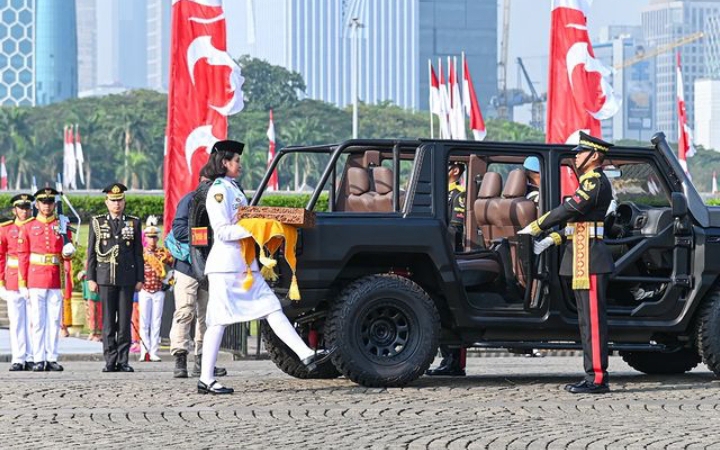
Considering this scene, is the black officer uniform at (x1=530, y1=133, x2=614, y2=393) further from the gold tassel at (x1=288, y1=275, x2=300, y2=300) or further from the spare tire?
the spare tire

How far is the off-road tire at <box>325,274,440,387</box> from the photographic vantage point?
1186 centimetres

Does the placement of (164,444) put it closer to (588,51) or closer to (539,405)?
(539,405)

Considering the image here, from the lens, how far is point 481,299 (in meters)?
12.6

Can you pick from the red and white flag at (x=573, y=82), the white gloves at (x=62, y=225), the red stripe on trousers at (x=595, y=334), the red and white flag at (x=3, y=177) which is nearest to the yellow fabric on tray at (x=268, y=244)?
the red stripe on trousers at (x=595, y=334)

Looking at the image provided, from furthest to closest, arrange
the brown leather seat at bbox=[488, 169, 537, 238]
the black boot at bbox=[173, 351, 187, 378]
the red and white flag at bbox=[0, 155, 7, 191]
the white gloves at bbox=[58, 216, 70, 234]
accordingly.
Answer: the red and white flag at bbox=[0, 155, 7, 191] < the white gloves at bbox=[58, 216, 70, 234] < the black boot at bbox=[173, 351, 187, 378] < the brown leather seat at bbox=[488, 169, 537, 238]

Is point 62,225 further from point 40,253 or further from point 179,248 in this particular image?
point 179,248

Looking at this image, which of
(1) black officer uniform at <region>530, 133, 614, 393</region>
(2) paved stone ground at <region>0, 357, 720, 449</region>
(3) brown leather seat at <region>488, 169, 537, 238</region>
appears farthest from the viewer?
(3) brown leather seat at <region>488, 169, 537, 238</region>

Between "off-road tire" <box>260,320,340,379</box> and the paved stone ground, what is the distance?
0.11 metres

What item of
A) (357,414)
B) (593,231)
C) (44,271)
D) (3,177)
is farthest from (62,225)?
(3,177)

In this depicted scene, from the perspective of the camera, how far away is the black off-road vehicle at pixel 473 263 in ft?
39.3

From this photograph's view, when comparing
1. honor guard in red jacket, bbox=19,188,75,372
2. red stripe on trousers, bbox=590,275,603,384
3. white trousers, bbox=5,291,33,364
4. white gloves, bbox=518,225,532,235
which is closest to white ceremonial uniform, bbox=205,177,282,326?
white gloves, bbox=518,225,532,235

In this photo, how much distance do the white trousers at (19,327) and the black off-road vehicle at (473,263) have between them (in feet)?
12.7

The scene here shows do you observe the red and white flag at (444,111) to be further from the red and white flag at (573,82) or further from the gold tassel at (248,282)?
the gold tassel at (248,282)

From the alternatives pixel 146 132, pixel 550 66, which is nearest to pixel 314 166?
pixel 146 132
